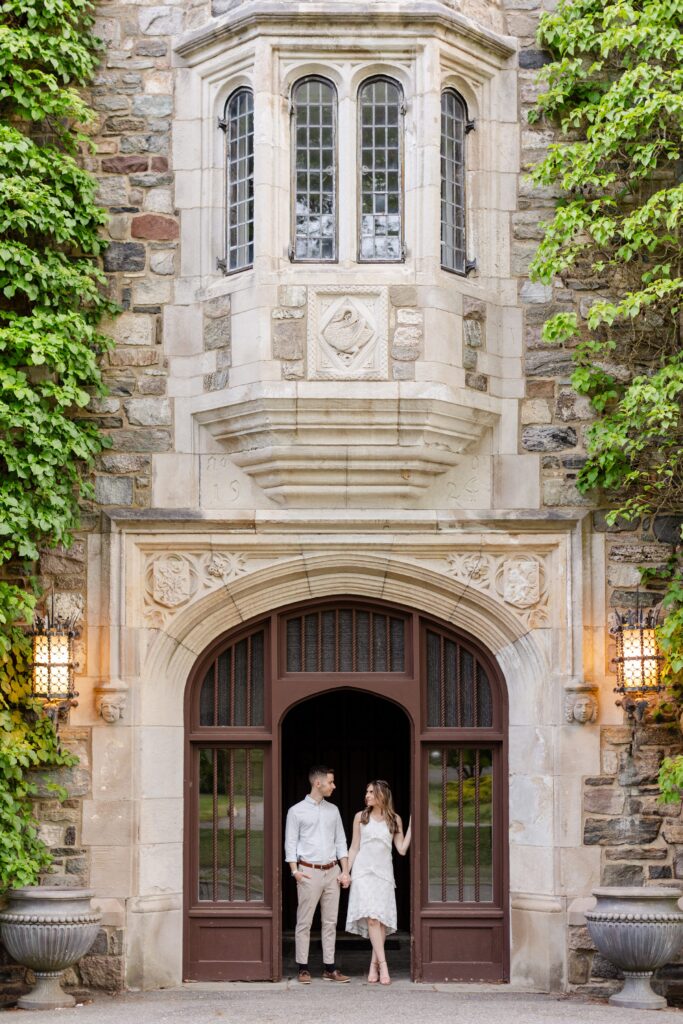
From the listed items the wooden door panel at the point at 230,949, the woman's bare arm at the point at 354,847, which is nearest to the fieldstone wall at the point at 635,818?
the woman's bare arm at the point at 354,847

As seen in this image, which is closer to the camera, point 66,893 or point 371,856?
point 66,893

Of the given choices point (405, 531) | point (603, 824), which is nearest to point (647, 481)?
point (405, 531)

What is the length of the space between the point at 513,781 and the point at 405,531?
1661mm

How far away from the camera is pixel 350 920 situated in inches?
365

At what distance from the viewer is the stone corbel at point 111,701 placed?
913 cm

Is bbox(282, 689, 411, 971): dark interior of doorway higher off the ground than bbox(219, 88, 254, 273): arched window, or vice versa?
bbox(219, 88, 254, 273): arched window

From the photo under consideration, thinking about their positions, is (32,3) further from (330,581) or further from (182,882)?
(182,882)

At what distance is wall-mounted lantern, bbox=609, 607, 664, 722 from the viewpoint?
30.0ft

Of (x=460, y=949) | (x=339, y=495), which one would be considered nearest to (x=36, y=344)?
(x=339, y=495)

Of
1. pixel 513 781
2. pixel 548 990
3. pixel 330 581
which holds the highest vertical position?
pixel 330 581

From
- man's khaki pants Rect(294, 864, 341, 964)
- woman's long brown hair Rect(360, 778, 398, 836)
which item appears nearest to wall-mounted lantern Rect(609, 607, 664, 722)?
woman's long brown hair Rect(360, 778, 398, 836)

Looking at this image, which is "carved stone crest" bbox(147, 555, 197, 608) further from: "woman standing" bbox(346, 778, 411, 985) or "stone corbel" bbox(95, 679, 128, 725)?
"woman standing" bbox(346, 778, 411, 985)

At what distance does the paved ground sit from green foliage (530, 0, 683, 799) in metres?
1.43

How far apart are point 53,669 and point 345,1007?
2.55 m
